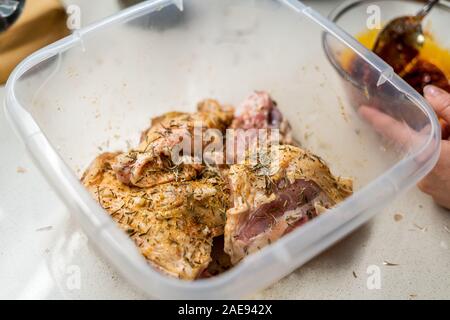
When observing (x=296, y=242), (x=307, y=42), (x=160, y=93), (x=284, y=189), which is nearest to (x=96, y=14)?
(x=160, y=93)

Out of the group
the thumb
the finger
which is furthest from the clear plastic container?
the thumb

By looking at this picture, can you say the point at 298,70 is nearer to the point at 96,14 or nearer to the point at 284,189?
the point at 284,189

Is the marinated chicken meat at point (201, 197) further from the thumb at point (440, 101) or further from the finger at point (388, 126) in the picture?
the thumb at point (440, 101)

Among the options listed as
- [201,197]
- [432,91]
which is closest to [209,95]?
[201,197]

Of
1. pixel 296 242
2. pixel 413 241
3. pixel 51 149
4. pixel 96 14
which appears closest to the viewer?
pixel 296 242

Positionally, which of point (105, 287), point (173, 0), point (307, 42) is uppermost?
point (173, 0)

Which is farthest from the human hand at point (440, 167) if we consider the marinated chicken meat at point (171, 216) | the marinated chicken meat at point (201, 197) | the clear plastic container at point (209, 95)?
the marinated chicken meat at point (171, 216)

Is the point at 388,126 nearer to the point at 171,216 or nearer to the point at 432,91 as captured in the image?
the point at 432,91
